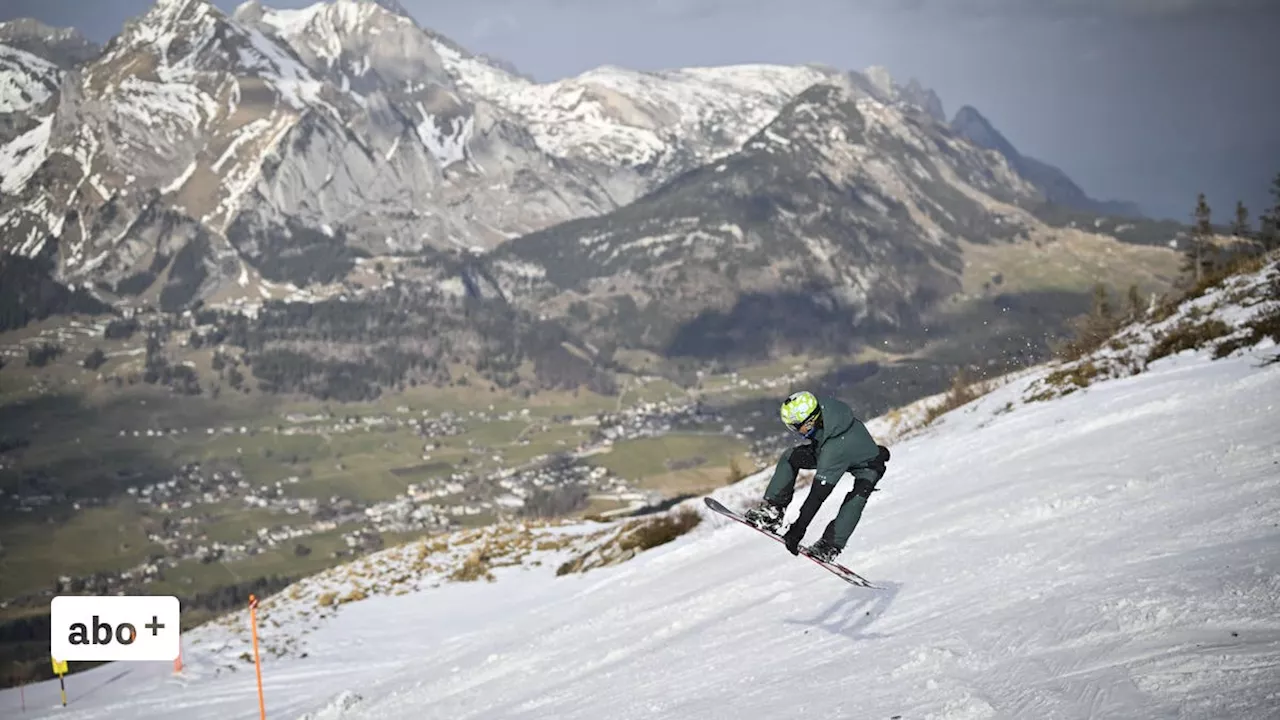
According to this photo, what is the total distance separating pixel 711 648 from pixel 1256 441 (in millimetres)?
8533

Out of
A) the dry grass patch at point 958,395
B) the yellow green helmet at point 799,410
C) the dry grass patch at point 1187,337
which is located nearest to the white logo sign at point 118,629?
the yellow green helmet at point 799,410

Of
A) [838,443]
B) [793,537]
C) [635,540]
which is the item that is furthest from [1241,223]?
[793,537]

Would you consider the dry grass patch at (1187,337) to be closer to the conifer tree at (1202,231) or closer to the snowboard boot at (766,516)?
the snowboard boot at (766,516)

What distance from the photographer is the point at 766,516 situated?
1224 cm

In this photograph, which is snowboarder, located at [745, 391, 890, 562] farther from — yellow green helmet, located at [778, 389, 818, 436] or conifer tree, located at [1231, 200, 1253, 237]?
conifer tree, located at [1231, 200, 1253, 237]

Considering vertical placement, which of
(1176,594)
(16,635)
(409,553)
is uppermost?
(1176,594)

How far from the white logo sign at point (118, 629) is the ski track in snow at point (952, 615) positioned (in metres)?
3.27

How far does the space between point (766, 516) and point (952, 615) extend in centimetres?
277

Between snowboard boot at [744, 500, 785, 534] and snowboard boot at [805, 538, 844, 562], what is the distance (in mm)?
668

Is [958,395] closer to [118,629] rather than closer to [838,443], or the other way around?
[838,443]

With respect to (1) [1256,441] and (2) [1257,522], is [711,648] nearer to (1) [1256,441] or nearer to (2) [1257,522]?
(2) [1257,522]

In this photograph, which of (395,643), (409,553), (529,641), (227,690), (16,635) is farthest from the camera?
(16,635)

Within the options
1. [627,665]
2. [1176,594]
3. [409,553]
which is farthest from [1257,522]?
[409,553]

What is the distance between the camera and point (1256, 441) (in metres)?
13.5
